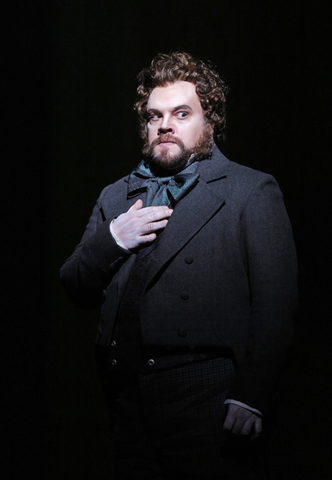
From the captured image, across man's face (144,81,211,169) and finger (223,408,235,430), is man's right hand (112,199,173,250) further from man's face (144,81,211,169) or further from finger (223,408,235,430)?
finger (223,408,235,430)

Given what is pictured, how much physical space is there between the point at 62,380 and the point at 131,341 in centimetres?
106

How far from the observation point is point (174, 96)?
1.51m

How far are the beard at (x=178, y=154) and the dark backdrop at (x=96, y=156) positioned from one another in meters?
0.59

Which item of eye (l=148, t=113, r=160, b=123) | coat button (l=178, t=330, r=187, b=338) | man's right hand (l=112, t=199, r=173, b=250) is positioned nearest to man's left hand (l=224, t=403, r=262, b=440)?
coat button (l=178, t=330, r=187, b=338)

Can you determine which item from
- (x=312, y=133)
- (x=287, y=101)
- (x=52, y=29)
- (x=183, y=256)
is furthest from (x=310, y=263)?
(x=52, y=29)

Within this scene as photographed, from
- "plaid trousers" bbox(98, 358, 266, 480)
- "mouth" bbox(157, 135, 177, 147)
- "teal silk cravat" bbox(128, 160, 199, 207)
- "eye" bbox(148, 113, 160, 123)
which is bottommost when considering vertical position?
"plaid trousers" bbox(98, 358, 266, 480)

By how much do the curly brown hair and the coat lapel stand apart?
0.24 meters

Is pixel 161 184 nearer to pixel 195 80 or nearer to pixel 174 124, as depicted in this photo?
pixel 174 124

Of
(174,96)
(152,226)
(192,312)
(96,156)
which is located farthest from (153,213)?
(96,156)

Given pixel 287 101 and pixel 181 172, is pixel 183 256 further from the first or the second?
pixel 287 101

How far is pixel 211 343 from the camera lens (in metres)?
1.28

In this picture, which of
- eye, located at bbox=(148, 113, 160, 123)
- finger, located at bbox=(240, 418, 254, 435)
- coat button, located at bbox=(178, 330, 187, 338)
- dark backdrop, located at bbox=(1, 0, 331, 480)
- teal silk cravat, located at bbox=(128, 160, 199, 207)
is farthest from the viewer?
dark backdrop, located at bbox=(1, 0, 331, 480)

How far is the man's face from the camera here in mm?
1475

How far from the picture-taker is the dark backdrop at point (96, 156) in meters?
1.93
